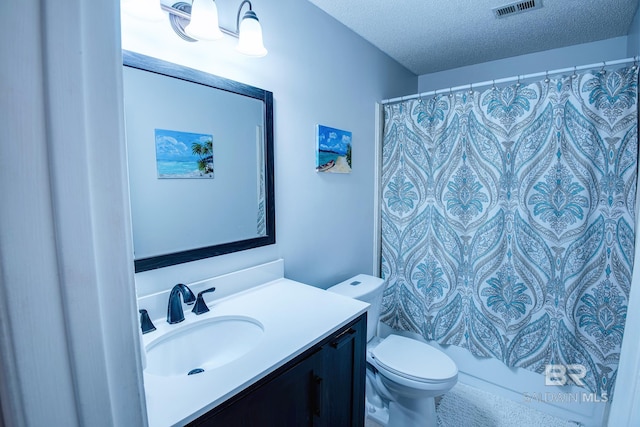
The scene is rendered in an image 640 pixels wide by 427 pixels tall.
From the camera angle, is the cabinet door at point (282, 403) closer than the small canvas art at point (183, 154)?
Yes

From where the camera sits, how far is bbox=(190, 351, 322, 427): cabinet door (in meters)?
0.78

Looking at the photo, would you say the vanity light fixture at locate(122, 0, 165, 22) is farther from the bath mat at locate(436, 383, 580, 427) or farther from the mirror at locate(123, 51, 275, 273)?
the bath mat at locate(436, 383, 580, 427)

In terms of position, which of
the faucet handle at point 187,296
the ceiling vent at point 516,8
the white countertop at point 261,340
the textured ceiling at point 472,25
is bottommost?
the white countertop at point 261,340

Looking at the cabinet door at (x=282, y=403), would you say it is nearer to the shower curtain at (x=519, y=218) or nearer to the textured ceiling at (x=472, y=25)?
the shower curtain at (x=519, y=218)

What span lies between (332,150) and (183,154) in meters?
0.89

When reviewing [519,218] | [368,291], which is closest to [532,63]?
[519,218]

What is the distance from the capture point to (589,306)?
5.48 ft

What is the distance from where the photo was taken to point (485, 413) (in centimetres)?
185

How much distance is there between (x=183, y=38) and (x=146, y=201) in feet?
2.02

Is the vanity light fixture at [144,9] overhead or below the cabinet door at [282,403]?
overhead

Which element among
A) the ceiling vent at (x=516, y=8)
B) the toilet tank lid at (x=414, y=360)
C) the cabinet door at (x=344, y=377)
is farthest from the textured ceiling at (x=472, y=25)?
the toilet tank lid at (x=414, y=360)

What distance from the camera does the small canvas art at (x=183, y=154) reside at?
1.12m

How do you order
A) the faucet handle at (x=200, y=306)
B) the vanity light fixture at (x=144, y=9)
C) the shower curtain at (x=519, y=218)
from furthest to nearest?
the shower curtain at (x=519, y=218)
the faucet handle at (x=200, y=306)
the vanity light fixture at (x=144, y=9)

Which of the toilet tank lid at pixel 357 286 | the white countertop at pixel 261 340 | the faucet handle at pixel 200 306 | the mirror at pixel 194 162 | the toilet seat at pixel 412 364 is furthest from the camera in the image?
the toilet tank lid at pixel 357 286
